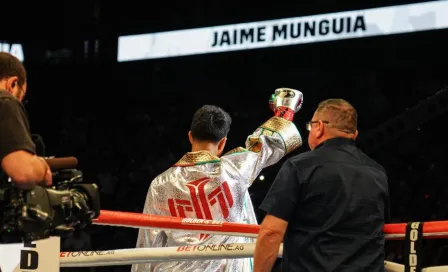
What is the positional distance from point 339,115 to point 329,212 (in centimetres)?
32

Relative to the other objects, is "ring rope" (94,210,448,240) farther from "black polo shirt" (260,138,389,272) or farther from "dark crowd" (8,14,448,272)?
"dark crowd" (8,14,448,272)

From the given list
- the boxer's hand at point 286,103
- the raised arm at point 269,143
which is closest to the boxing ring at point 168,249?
the raised arm at point 269,143

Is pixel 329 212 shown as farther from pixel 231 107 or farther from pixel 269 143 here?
pixel 231 107

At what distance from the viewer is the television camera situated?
1.98 m

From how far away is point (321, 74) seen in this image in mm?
8867

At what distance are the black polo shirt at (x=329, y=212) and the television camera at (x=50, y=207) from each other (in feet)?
1.86

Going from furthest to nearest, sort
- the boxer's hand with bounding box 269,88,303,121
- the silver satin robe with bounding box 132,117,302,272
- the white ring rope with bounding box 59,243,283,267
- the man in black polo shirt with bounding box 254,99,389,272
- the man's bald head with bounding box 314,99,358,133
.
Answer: the boxer's hand with bounding box 269,88,303,121, the silver satin robe with bounding box 132,117,302,272, the white ring rope with bounding box 59,243,283,267, the man's bald head with bounding box 314,99,358,133, the man in black polo shirt with bounding box 254,99,389,272

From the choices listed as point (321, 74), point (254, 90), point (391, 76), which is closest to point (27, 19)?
point (254, 90)

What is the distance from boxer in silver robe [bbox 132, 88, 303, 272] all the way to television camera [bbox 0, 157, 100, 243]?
92cm

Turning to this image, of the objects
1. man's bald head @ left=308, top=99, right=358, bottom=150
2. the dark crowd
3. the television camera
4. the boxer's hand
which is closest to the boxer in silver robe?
the boxer's hand

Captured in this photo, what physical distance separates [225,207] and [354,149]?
0.75 metres

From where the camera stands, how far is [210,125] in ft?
10.2

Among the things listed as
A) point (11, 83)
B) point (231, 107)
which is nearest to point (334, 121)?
point (11, 83)

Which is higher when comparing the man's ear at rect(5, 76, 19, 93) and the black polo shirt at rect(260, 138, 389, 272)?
the man's ear at rect(5, 76, 19, 93)
